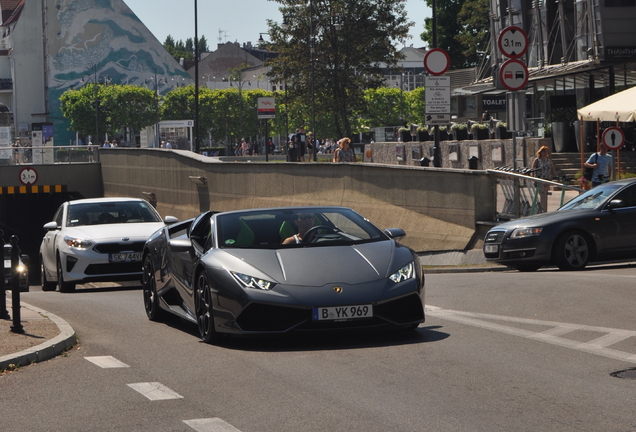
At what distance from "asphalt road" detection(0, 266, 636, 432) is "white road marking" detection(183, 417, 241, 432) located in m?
0.01

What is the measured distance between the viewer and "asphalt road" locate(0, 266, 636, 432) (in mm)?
5887

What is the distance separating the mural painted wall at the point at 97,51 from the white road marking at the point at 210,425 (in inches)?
5016

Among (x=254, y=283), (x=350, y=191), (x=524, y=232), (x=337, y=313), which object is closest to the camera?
(x=337, y=313)

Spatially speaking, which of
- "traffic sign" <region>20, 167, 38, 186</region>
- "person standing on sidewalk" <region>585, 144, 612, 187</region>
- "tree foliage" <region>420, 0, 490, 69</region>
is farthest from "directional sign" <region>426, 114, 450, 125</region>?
"tree foliage" <region>420, 0, 490, 69</region>

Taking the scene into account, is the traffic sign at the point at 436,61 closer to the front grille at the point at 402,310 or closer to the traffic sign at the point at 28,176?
the front grille at the point at 402,310

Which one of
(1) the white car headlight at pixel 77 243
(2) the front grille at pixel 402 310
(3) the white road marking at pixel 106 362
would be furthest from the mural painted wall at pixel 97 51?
(2) the front grille at pixel 402 310

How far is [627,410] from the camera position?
19.6ft

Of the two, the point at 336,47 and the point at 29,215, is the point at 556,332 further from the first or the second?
the point at 336,47

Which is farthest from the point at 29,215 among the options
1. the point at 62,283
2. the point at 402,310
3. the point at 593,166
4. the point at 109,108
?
the point at 109,108

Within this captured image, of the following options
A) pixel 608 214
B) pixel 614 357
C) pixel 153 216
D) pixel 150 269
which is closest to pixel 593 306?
pixel 614 357

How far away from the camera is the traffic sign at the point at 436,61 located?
21953 mm

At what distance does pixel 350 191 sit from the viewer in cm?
2511

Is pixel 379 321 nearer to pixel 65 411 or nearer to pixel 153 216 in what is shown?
pixel 65 411

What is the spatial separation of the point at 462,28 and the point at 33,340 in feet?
261
